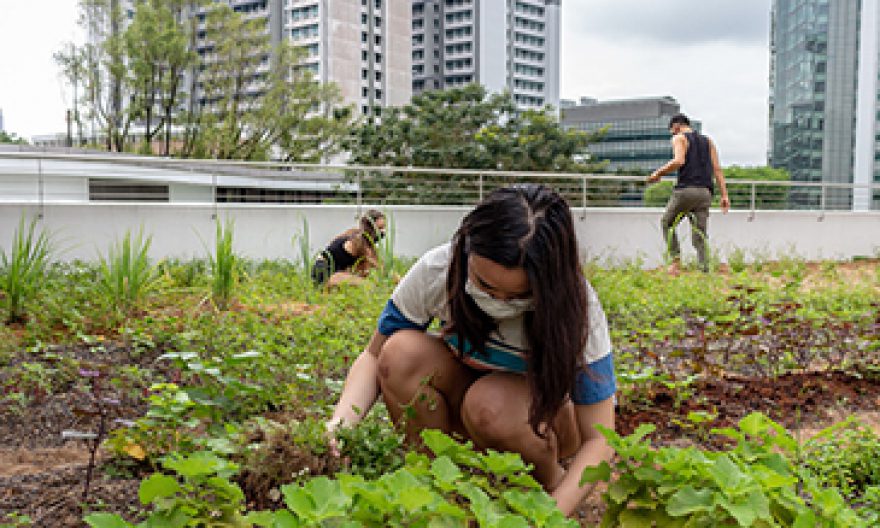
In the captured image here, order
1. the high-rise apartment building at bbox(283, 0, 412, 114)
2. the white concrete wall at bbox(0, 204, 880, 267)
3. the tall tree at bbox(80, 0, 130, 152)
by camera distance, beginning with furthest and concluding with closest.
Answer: the high-rise apartment building at bbox(283, 0, 412, 114) < the tall tree at bbox(80, 0, 130, 152) < the white concrete wall at bbox(0, 204, 880, 267)

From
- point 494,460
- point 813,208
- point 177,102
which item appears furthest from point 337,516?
point 177,102

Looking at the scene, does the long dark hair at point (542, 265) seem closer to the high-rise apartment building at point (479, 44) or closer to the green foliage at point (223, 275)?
the green foliage at point (223, 275)

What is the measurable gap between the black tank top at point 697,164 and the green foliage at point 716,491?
6.40 meters

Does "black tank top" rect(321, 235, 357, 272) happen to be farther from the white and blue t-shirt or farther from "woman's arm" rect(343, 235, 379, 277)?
the white and blue t-shirt

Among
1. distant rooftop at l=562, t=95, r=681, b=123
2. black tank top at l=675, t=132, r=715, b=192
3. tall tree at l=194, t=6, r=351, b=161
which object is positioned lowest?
black tank top at l=675, t=132, r=715, b=192

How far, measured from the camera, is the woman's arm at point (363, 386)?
2062 millimetres

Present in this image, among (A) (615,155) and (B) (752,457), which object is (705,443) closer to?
(B) (752,457)

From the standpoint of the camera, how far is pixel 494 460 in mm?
1334

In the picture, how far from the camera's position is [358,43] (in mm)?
58406

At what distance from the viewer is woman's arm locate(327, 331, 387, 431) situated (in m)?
2.06

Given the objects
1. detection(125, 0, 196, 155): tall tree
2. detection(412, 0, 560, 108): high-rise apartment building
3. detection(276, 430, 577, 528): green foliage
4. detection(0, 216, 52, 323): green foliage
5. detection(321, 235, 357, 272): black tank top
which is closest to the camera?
detection(276, 430, 577, 528): green foliage

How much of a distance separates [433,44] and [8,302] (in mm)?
81797

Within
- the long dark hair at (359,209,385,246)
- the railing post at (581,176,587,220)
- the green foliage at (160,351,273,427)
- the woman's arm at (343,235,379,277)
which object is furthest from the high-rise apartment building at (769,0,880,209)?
the green foliage at (160,351,273,427)

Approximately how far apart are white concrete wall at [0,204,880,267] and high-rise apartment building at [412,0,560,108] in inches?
2511
